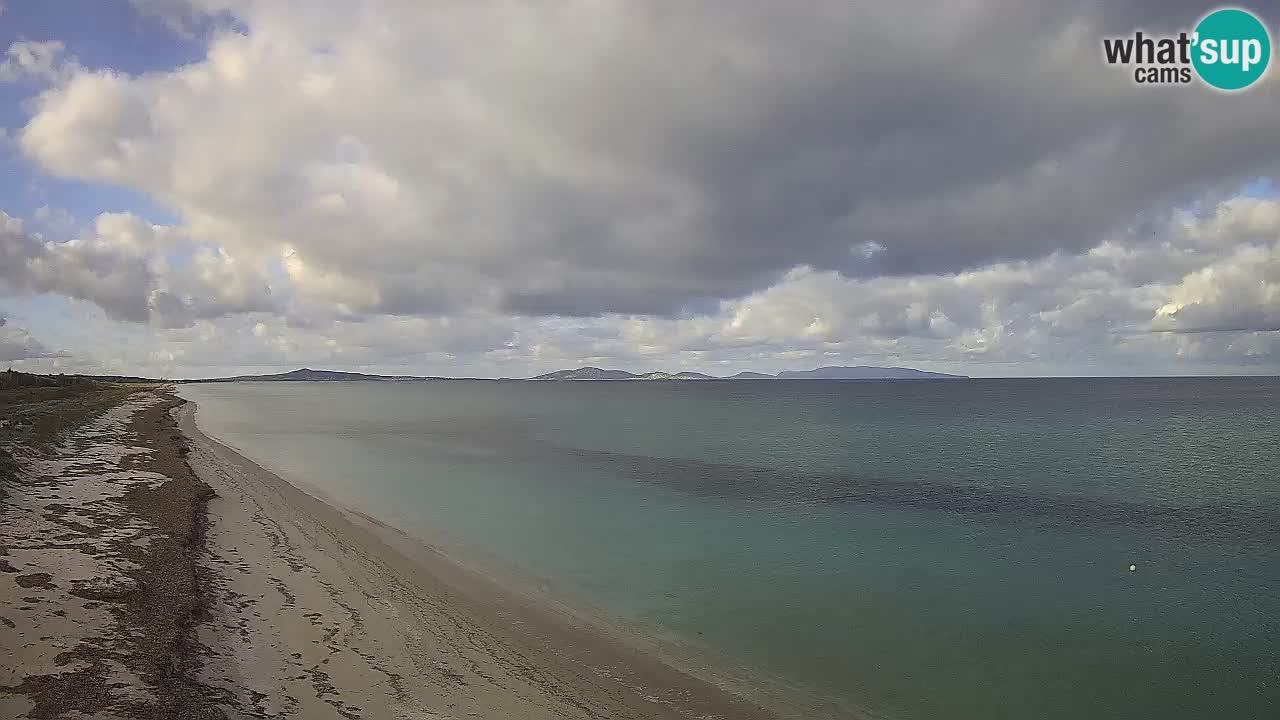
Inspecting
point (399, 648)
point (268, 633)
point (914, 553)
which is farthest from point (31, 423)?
point (914, 553)

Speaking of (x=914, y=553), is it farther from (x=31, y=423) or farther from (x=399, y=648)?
(x=31, y=423)

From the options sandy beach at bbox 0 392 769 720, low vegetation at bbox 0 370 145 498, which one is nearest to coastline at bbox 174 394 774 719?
sandy beach at bbox 0 392 769 720

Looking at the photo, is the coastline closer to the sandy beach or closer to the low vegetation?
the sandy beach

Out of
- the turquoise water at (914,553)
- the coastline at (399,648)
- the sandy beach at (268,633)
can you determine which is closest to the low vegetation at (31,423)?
the sandy beach at (268,633)

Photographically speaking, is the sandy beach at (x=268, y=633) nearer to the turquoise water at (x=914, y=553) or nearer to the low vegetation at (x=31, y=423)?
the turquoise water at (x=914, y=553)

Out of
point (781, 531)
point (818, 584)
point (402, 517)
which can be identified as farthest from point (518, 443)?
point (818, 584)

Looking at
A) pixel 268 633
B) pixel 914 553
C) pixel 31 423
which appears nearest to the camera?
pixel 268 633

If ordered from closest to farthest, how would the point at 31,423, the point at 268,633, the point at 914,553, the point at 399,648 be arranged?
the point at 268,633
the point at 399,648
the point at 914,553
the point at 31,423

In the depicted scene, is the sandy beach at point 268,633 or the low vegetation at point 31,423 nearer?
A: the sandy beach at point 268,633
